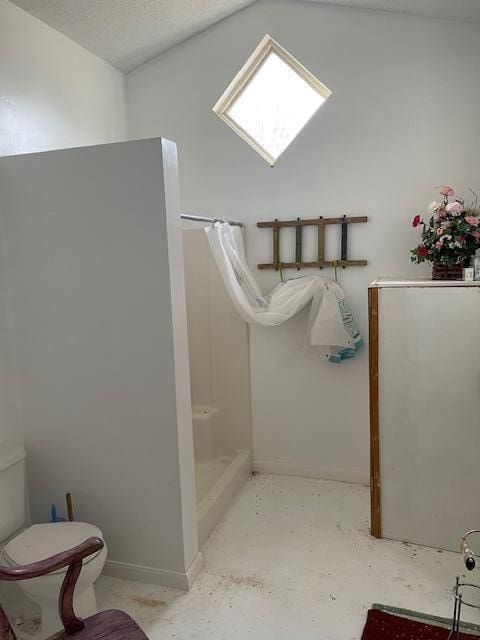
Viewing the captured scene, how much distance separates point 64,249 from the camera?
2.21m

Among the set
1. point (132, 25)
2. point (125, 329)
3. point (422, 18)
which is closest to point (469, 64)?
point (422, 18)

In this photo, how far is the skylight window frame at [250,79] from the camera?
117 inches

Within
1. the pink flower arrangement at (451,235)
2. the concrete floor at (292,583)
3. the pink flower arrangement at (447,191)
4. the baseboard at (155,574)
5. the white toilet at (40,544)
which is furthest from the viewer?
the pink flower arrangement at (447,191)

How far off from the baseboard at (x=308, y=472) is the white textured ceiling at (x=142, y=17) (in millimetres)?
2642

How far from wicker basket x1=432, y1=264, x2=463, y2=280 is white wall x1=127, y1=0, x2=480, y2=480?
0.37 m

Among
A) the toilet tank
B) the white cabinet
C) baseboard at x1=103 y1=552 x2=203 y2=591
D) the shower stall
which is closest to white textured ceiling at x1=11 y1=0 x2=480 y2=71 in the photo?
the shower stall

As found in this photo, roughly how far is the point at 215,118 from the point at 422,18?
1272mm

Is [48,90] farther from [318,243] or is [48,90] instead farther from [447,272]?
[447,272]

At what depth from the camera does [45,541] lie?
1978 millimetres

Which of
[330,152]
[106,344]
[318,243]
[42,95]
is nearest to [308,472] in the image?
[318,243]

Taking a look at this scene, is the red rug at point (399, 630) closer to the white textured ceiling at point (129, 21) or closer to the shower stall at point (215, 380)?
the shower stall at point (215, 380)

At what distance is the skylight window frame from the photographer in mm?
2973

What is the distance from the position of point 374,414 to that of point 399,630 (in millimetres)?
916

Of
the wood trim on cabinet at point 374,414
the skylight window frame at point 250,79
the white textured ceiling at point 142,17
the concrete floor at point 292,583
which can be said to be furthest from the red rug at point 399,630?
the white textured ceiling at point 142,17
